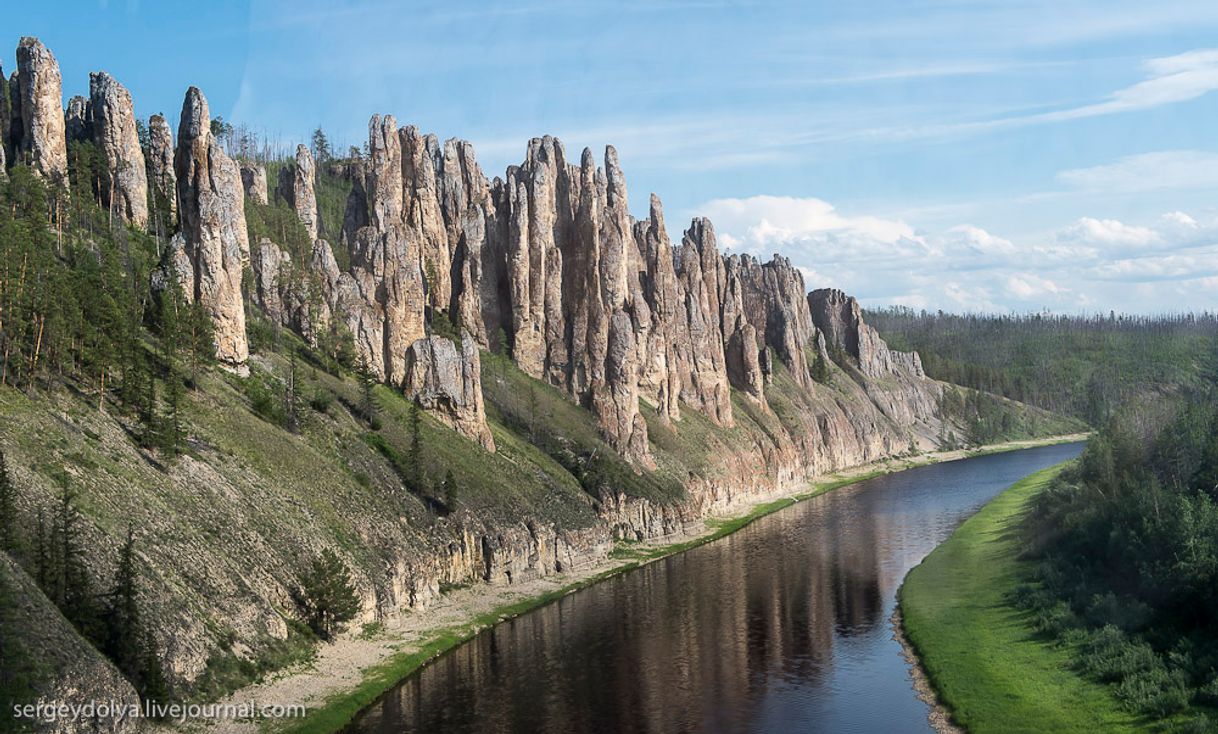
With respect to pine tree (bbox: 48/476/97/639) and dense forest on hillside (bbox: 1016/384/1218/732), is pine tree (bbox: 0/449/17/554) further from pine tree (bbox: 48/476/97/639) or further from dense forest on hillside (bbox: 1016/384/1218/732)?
dense forest on hillside (bbox: 1016/384/1218/732)

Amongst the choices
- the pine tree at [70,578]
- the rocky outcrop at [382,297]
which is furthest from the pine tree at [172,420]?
the rocky outcrop at [382,297]

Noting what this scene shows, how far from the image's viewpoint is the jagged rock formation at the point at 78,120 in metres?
134

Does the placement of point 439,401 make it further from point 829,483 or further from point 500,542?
point 829,483

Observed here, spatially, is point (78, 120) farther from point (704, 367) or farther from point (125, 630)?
point (704, 367)

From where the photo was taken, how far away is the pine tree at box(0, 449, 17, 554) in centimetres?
5516

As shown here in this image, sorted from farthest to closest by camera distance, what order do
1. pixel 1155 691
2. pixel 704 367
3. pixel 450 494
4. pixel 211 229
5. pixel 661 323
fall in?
pixel 704 367
pixel 661 323
pixel 211 229
pixel 450 494
pixel 1155 691

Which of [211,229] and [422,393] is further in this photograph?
[422,393]

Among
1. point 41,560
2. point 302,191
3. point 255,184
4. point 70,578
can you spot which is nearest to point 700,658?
point 70,578

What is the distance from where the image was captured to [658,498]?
434ft

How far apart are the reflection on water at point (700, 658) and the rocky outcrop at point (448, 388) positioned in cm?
2605

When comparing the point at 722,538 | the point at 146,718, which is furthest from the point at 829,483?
the point at 146,718

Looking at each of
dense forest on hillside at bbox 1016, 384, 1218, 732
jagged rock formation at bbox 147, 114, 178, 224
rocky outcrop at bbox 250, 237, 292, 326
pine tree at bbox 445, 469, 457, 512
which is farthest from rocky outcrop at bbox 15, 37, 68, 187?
dense forest on hillside at bbox 1016, 384, 1218, 732

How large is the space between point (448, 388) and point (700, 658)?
5269 centimetres

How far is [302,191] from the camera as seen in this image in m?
167
